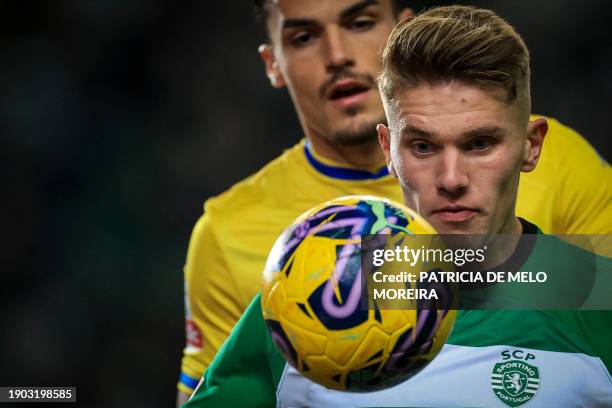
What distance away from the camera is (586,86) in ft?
20.8

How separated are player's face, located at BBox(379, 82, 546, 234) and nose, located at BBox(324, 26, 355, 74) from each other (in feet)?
4.33

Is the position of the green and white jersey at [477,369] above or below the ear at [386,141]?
below

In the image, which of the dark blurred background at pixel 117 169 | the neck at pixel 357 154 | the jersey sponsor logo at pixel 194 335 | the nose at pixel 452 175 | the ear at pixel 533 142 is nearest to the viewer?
the nose at pixel 452 175

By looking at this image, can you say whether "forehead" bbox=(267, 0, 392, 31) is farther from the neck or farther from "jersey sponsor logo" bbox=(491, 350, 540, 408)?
"jersey sponsor logo" bbox=(491, 350, 540, 408)

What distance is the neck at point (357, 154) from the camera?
4309mm

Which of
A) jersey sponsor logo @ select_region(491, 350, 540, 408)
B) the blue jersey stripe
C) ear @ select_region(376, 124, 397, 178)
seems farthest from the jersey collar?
jersey sponsor logo @ select_region(491, 350, 540, 408)

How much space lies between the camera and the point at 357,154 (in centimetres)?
434

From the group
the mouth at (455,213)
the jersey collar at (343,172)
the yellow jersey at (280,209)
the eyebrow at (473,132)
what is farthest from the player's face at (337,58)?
the mouth at (455,213)

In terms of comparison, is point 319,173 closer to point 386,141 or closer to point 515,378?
point 386,141

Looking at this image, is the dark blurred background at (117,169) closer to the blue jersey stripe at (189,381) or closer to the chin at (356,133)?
the blue jersey stripe at (189,381)

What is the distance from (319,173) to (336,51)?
612mm

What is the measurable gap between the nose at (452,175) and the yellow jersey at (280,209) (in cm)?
144

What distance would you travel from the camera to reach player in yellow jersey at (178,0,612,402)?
4105mm

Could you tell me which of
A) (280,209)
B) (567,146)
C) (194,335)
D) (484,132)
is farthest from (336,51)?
(484,132)
